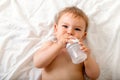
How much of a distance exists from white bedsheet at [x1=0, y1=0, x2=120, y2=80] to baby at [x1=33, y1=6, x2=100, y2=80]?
A: 6 centimetres

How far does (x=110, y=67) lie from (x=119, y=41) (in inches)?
5.5

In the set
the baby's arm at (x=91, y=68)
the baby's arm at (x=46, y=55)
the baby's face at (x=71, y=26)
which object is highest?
the baby's face at (x=71, y=26)

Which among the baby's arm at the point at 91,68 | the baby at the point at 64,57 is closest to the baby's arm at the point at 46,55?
the baby at the point at 64,57

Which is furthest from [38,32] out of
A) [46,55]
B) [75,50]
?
[75,50]

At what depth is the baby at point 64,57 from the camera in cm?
119

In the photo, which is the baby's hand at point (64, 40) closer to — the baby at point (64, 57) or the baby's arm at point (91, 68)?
the baby at point (64, 57)

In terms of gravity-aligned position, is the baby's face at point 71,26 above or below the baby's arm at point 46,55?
above

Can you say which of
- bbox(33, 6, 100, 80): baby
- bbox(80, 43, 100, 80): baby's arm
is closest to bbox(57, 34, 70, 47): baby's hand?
bbox(33, 6, 100, 80): baby

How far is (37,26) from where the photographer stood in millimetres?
1341

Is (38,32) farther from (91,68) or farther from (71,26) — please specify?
(91,68)

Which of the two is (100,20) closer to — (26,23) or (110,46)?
(110,46)

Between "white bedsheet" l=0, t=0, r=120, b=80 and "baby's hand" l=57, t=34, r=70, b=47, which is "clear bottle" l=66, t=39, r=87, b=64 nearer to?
"baby's hand" l=57, t=34, r=70, b=47

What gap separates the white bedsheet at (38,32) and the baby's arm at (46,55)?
63 mm

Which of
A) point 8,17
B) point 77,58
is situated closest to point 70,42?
point 77,58
